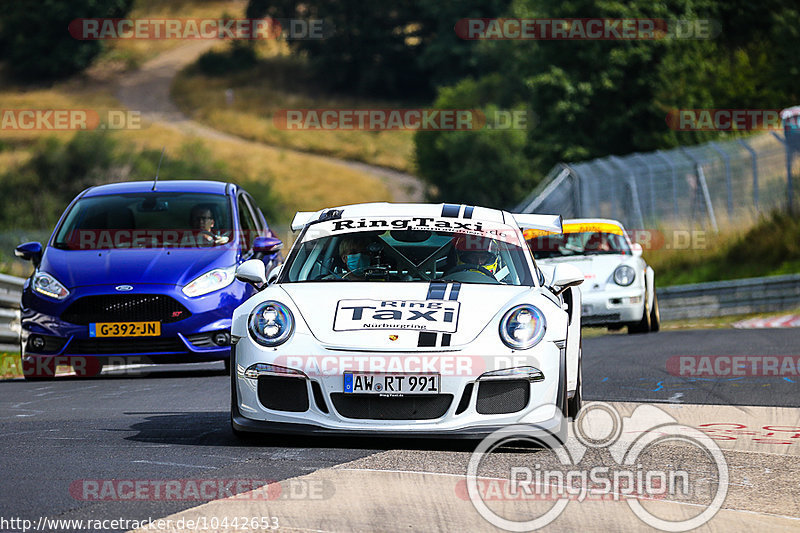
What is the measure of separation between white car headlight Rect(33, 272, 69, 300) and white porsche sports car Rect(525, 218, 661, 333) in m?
6.05

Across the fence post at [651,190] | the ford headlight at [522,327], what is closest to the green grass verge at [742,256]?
the fence post at [651,190]

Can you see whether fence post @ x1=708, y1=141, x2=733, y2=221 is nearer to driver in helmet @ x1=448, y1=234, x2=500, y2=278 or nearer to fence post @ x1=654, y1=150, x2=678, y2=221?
fence post @ x1=654, y1=150, x2=678, y2=221

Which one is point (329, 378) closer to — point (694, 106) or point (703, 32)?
point (694, 106)

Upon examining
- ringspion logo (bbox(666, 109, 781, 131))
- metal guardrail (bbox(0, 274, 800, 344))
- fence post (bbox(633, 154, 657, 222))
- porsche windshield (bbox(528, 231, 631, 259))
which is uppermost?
ringspion logo (bbox(666, 109, 781, 131))

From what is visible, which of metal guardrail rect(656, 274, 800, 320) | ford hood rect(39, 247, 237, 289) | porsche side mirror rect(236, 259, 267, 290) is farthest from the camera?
metal guardrail rect(656, 274, 800, 320)

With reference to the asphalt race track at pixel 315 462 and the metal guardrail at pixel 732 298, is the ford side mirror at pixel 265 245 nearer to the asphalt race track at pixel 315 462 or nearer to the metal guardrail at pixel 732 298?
the asphalt race track at pixel 315 462

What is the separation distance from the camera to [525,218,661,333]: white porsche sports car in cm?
1609

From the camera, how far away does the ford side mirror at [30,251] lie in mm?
11625

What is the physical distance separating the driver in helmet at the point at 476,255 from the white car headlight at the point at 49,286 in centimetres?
440

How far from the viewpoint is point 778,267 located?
24.0m

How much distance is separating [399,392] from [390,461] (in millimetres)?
371

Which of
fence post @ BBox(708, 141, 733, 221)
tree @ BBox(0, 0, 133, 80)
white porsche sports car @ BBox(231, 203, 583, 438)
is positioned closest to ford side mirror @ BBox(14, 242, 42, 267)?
white porsche sports car @ BBox(231, 203, 583, 438)

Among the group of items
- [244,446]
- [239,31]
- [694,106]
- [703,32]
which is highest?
[239,31]

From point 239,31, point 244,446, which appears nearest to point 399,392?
point 244,446
